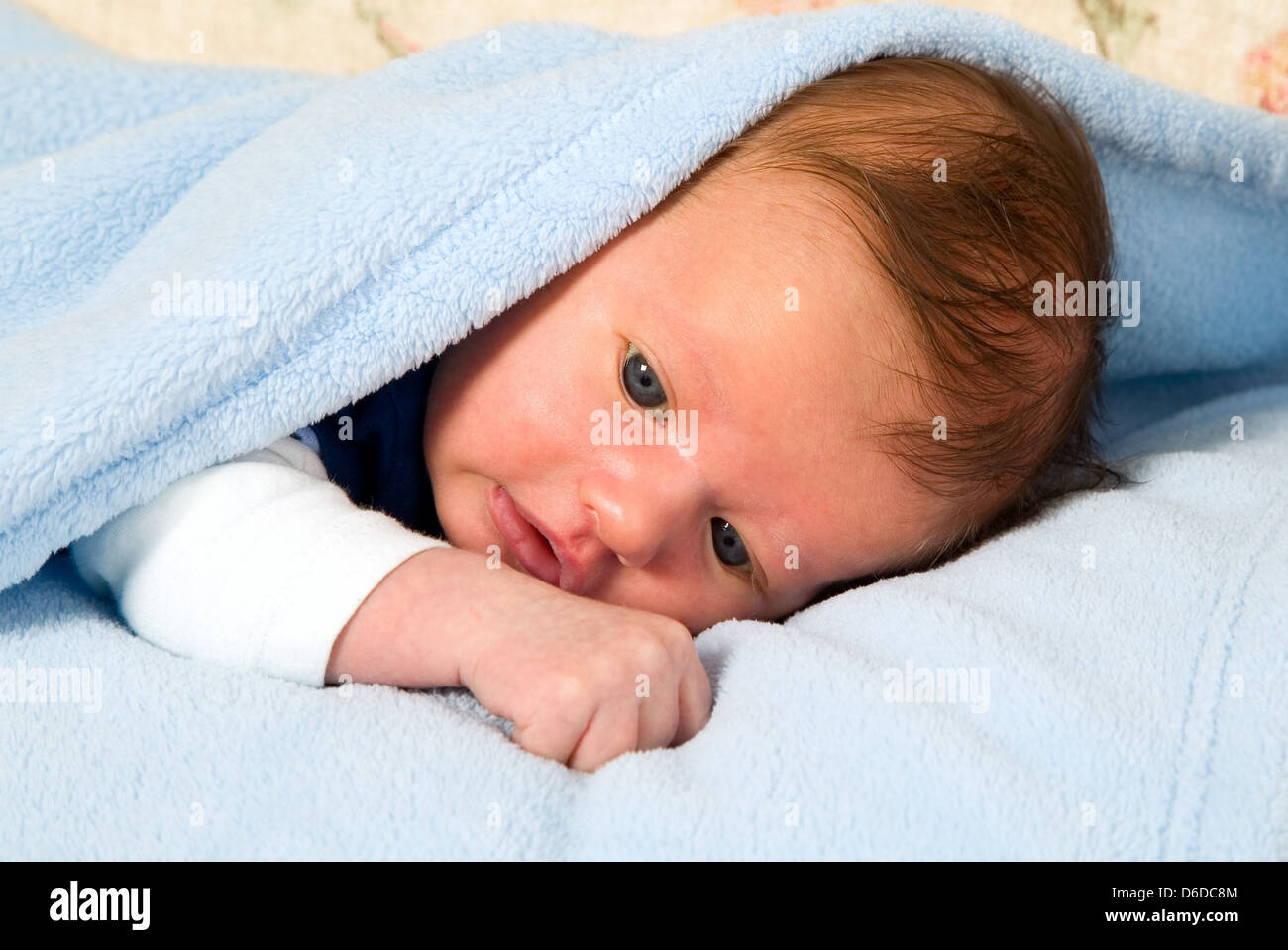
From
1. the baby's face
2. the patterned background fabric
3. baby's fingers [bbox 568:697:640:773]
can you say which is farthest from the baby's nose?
the patterned background fabric

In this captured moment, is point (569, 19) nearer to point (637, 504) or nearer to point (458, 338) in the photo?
point (458, 338)

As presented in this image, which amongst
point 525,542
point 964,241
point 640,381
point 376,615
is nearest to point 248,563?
point 376,615

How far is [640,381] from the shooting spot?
1.04 m

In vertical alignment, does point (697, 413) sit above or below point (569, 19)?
below

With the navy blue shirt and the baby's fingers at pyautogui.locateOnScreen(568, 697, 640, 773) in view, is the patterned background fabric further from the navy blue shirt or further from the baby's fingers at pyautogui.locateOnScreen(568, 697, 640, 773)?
the baby's fingers at pyautogui.locateOnScreen(568, 697, 640, 773)

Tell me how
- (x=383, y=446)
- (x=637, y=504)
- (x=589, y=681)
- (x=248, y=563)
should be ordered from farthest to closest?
(x=383, y=446) → (x=637, y=504) → (x=248, y=563) → (x=589, y=681)

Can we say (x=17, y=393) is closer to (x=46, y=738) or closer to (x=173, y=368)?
(x=173, y=368)

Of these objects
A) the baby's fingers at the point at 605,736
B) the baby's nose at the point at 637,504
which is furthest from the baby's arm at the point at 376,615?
the baby's nose at the point at 637,504

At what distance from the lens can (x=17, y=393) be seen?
922mm

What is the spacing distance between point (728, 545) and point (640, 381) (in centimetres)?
17

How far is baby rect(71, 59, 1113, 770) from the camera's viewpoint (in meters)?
0.94

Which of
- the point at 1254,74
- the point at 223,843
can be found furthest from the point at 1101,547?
the point at 1254,74
